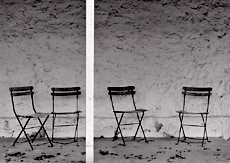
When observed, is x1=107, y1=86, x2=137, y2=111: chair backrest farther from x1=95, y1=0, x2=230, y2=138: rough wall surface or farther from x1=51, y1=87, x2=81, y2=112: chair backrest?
x1=51, y1=87, x2=81, y2=112: chair backrest

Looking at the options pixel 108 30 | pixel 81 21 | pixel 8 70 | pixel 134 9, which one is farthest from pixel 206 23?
pixel 8 70

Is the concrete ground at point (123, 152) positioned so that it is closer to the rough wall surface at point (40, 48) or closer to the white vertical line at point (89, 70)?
the white vertical line at point (89, 70)

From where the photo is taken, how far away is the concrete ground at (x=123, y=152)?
4676 mm

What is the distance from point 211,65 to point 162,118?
115cm

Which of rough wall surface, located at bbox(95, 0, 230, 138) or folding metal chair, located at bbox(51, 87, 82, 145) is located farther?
rough wall surface, located at bbox(95, 0, 230, 138)

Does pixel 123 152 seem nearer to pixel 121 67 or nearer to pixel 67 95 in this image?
pixel 67 95

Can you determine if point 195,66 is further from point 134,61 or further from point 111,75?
point 111,75

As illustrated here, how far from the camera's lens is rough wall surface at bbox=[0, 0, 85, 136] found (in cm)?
594

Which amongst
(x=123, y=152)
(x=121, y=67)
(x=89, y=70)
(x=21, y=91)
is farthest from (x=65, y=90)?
(x=89, y=70)

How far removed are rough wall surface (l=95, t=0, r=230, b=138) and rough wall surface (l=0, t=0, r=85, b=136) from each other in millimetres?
360

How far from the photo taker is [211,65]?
6082mm

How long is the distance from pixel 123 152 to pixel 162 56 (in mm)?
1781

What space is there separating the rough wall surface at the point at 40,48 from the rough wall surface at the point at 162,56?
1.18ft

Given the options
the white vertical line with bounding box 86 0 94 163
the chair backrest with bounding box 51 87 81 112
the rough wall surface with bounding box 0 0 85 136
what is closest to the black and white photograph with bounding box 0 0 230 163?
the rough wall surface with bounding box 0 0 85 136
